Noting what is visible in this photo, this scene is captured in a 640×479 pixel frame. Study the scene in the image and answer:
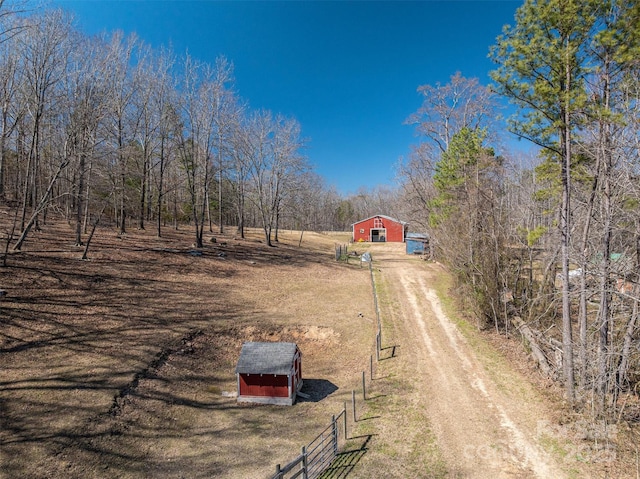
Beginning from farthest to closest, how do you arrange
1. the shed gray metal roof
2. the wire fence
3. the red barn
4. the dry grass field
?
the red barn → the shed gray metal roof → the dry grass field → the wire fence

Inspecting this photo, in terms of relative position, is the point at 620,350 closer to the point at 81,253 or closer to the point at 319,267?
the point at 319,267

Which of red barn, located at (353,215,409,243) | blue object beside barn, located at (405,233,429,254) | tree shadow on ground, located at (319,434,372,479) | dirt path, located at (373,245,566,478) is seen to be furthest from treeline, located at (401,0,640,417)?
red barn, located at (353,215,409,243)

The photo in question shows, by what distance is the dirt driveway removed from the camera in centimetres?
965

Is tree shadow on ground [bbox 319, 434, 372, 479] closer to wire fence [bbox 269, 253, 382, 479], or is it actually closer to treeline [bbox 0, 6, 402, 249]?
wire fence [bbox 269, 253, 382, 479]

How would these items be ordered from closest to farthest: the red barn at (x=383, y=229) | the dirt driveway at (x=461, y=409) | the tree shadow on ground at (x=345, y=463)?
the tree shadow on ground at (x=345, y=463), the dirt driveway at (x=461, y=409), the red barn at (x=383, y=229)

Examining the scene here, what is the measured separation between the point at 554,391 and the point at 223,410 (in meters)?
12.0

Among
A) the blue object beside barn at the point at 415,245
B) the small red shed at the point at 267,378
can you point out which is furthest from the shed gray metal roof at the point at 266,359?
the blue object beside barn at the point at 415,245

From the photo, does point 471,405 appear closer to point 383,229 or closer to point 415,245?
point 415,245

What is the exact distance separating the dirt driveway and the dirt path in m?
0.03

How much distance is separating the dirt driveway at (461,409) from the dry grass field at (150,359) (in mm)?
2194

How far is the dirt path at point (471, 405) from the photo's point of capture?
966 cm

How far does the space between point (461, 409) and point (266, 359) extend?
7.11 m

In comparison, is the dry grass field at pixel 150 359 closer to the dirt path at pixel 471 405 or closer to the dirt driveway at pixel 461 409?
the dirt driveway at pixel 461 409

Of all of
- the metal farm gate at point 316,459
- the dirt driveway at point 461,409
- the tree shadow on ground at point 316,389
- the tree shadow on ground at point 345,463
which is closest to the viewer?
the metal farm gate at point 316,459
